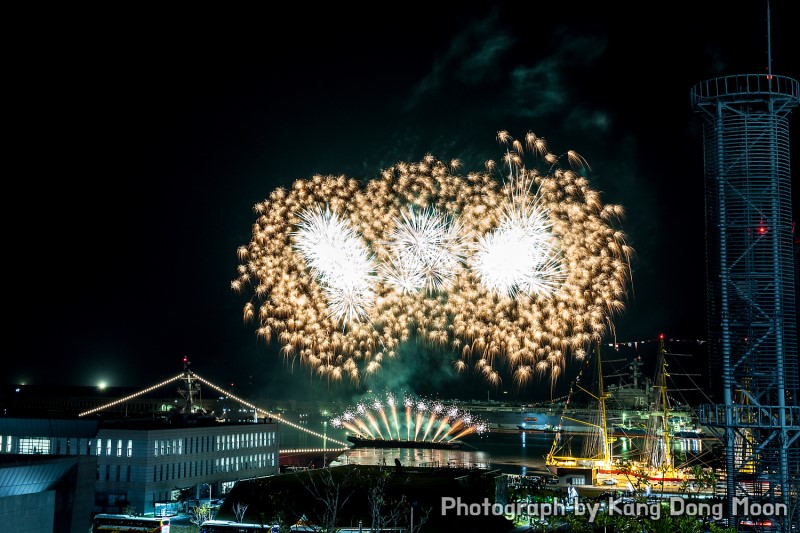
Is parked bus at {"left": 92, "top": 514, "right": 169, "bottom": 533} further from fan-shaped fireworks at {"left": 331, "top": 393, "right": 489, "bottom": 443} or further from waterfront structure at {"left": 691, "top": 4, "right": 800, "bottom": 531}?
fan-shaped fireworks at {"left": 331, "top": 393, "right": 489, "bottom": 443}

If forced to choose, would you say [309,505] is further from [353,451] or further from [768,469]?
[353,451]

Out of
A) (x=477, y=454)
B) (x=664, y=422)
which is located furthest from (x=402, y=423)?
(x=664, y=422)

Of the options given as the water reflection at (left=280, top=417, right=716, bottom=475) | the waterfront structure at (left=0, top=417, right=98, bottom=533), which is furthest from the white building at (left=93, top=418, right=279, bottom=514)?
the water reflection at (left=280, top=417, right=716, bottom=475)

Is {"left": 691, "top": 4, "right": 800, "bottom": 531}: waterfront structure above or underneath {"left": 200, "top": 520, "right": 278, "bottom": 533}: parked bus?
above

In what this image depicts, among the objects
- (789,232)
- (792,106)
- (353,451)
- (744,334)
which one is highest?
(792,106)

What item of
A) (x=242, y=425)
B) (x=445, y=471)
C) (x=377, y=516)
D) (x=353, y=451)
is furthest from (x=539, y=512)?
(x=353, y=451)

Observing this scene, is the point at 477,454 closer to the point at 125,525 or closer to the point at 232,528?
the point at 125,525

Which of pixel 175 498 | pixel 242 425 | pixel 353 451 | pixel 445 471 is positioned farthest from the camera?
pixel 353 451
